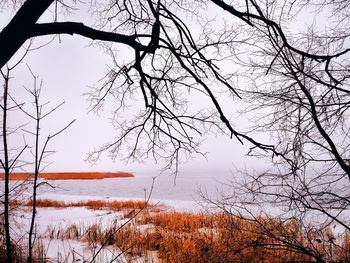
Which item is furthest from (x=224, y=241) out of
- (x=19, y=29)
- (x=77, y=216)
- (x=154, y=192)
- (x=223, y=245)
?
(x=154, y=192)

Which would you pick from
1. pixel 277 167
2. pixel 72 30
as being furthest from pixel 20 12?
pixel 277 167

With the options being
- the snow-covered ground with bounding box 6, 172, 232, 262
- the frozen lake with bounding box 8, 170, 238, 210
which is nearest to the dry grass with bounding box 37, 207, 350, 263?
the snow-covered ground with bounding box 6, 172, 232, 262

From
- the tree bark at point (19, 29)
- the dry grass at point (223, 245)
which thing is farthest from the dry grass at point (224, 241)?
the tree bark at point (19, 29)

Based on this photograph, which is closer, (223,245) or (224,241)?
(223,245)

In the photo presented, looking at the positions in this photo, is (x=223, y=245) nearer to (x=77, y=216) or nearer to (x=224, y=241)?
(x=224, y=241)

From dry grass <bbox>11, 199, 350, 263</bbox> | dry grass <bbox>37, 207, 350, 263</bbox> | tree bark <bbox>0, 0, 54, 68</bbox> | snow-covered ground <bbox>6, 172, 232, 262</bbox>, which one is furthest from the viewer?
snow-covered ground <bbox>6, 172, 232, 262</bbox>

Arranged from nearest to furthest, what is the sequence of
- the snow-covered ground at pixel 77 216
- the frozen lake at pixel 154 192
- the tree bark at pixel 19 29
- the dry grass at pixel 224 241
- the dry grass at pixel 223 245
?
the tree bark at pixel 19 29 → the dry grass at pixel 224 241 → the dry grass at pixel 223 245 → the snow-covered ground at pixel 77 216 → the frozen lake at pixel 154 192

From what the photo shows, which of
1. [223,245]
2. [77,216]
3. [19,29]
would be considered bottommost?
[77,216]

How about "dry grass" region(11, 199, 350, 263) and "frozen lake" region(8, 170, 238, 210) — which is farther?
"frozen lake" region(8, 170, 238, 210)

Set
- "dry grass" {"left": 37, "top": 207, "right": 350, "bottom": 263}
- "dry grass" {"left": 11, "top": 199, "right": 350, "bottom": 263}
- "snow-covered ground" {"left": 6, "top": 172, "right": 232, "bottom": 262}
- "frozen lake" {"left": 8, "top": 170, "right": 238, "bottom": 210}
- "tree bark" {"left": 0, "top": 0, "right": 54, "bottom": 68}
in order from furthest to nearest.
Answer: "frozen lake" {"left": 8, "top": 170, "right": 238, "bottom": 210} → "snow-covered ground" {"left": 6, "top": 172, "right": 232, "bottom": 262} → "dry grass" {"left": 37, "top": 207, "right": 350, "bottom": 263} → "dry grass" {"left": 11, "top": 199, "right": 350, "bottom": 263} → "tree bark" {"left": 0, "top": 0, "right": 54, "bottom": 68}

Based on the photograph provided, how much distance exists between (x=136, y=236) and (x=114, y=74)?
492cm

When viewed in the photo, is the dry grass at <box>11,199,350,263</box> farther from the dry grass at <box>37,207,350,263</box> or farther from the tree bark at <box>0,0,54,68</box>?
the tree bark at <box>0,0,54,68</box>

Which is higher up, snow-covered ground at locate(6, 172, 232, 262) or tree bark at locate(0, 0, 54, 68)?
tree bark at locate(0, 0, 54, 68)

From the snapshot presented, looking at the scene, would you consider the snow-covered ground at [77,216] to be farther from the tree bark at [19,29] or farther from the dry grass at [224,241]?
the tree bark at [19,29]
